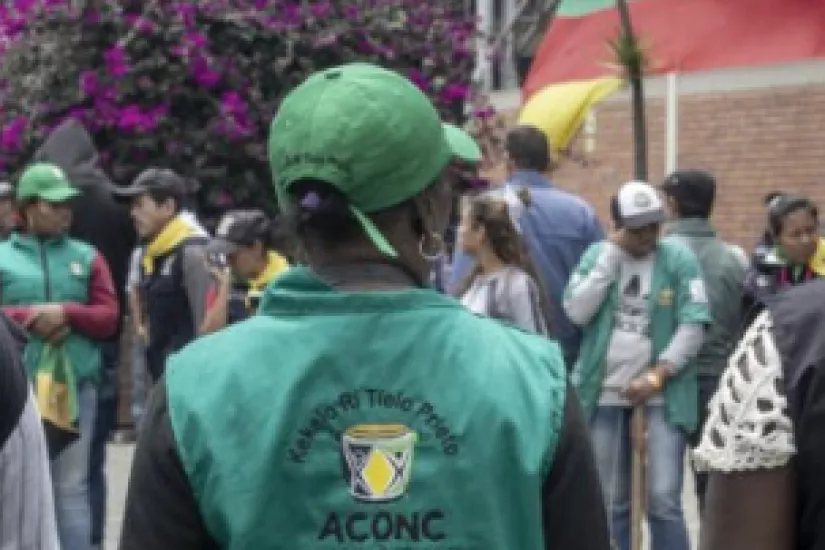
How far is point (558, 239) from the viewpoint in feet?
28.6

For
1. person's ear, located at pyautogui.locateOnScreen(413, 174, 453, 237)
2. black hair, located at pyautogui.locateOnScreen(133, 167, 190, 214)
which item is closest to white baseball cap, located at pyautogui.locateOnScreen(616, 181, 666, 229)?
black hair, located at pyautogui.locateOnScreen(133, 167, 190, 214)

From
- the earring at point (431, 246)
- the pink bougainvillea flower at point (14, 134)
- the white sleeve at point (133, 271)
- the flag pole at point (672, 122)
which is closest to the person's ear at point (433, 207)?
the earring at point (431, 246)

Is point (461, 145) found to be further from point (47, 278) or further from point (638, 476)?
point (47, 278)

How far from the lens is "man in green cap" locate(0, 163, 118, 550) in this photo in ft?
27.9

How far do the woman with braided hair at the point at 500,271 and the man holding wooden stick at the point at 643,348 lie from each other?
36cm

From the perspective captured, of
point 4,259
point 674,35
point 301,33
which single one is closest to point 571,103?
point 674,35

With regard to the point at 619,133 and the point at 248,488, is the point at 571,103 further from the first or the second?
the point at 248,488

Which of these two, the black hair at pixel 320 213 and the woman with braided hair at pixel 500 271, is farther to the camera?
the woman with braided hair at pixel 500 271

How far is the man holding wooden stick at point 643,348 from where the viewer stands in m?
8.27

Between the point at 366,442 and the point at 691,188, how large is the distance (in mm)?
6307

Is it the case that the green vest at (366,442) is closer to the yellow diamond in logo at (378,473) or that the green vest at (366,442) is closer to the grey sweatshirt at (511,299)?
the yellow diamond in logo at (378,473)

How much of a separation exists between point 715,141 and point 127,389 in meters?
5.31

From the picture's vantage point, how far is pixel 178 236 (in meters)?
9.24

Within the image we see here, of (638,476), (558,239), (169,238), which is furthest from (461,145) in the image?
(169,238)
